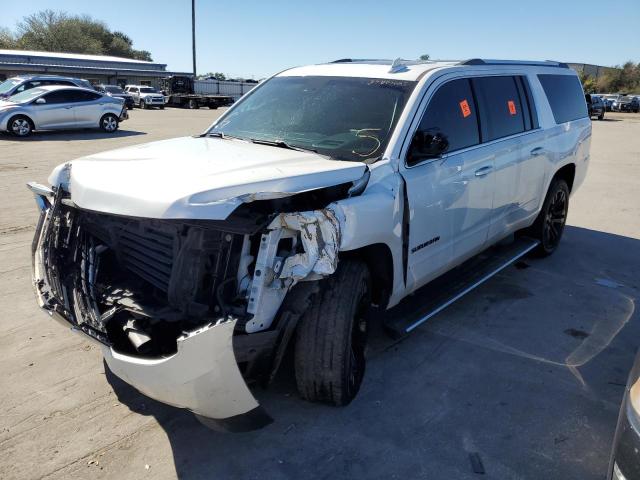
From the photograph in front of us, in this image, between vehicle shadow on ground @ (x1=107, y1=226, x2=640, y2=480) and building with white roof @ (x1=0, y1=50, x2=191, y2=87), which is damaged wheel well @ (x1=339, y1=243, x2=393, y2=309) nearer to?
vehicle shadow on ground @ (x1=107, y1=226, x2=640, y2=480)

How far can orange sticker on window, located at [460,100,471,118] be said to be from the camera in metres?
4.22

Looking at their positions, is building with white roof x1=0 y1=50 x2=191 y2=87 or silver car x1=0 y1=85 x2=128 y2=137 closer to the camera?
silver car x1=0 y1=85 x2=128 y2=137

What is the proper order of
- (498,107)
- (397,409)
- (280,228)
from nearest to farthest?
1. (280,228)
2. (397,409)
3. (498,107)

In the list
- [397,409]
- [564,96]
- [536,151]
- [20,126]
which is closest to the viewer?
[397,409]

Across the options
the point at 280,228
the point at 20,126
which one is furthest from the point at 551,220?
the point at 20,126

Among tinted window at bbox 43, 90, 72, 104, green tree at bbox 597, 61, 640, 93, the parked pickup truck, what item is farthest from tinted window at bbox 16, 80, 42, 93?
green tree at bbox 597, 61, 640, 93

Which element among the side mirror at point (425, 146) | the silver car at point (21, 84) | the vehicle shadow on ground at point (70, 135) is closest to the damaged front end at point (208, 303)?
the side mirror at point (425, 146)

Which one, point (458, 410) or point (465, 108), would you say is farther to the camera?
point (465, 108)

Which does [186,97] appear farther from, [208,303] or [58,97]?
[208,303]

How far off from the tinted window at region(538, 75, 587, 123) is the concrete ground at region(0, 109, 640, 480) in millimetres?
2057

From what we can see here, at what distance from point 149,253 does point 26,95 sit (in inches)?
679

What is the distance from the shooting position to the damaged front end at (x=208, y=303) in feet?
7.97

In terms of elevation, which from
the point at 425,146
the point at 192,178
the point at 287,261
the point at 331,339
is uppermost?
the point at 425,146

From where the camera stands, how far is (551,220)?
20.4ft
